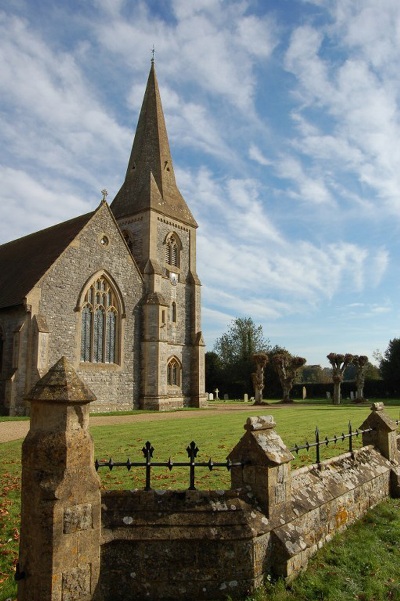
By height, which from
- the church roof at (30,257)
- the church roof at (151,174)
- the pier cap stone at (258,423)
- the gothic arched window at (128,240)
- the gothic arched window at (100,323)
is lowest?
the pier cap stone at (258,423)

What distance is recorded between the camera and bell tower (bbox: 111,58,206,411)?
3058cm

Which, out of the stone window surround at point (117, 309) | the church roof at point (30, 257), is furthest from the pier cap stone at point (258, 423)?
the stone window surround at point (117, 309)

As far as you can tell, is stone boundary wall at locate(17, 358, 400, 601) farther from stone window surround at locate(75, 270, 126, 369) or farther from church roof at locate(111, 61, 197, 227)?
church roof at locate(111, 61, 197, 227)

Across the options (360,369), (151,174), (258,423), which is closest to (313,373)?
(360,369)

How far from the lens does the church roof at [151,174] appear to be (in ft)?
115

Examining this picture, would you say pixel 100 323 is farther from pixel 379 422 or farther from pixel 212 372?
pixel 212 372

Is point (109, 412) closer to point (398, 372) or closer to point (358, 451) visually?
point (358, 451)

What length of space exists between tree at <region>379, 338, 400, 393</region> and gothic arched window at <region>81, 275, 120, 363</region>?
116 feet

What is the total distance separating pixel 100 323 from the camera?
1111 inches

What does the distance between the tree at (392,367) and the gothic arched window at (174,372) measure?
28.9m

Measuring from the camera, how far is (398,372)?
170 feet

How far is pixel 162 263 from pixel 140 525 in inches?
1179

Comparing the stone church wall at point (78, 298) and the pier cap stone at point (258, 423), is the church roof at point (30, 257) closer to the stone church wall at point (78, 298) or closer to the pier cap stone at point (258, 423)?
the stone church wall at point (78, 298)

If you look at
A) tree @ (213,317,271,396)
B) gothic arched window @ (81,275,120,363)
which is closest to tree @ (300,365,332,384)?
tree @ (213,317,271,396)
